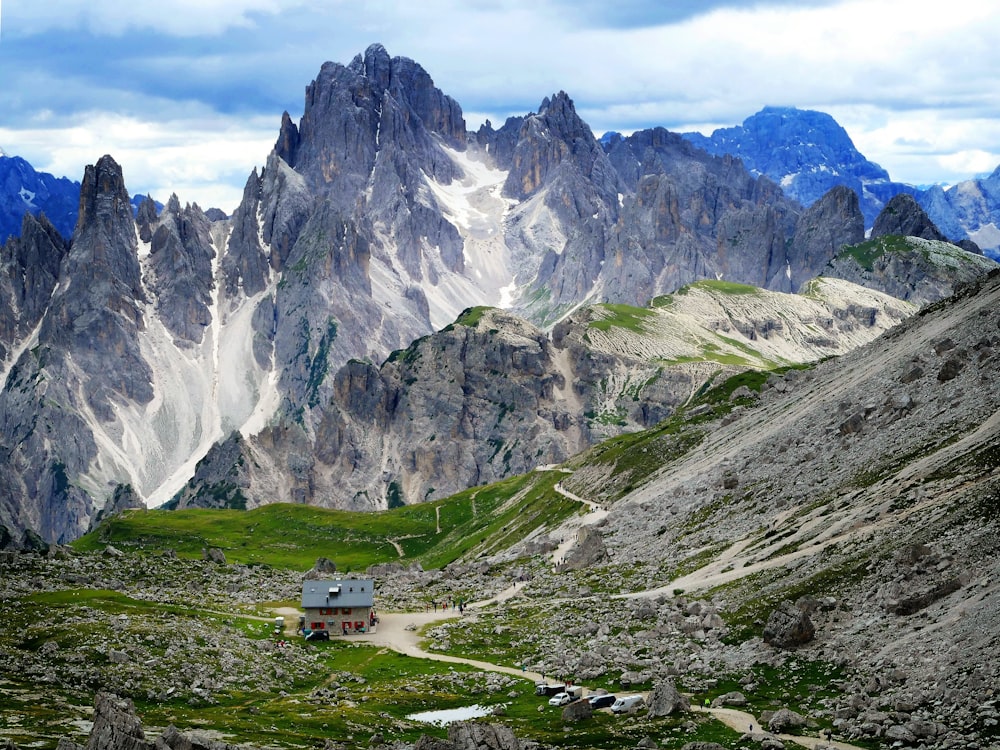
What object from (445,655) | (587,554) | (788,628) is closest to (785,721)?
(788,628)

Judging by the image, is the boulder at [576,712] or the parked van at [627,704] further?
the parked van at [627,704]

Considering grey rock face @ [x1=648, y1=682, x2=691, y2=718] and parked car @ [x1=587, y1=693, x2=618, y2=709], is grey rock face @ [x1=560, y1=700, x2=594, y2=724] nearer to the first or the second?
parked car @ [x1=587, y1=693, x2=618, y2=709]

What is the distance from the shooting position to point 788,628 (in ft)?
310

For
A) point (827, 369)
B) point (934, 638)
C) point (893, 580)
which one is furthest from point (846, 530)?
point (827, 369)

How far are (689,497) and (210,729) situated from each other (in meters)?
84.9

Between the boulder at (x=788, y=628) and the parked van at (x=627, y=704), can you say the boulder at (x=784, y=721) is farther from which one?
the boulder at (x=788, y=628)

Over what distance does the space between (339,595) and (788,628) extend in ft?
194

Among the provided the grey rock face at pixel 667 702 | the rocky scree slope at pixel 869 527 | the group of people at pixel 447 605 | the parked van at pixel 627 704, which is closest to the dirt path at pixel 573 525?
the rocky scree slope at pixel 869 527

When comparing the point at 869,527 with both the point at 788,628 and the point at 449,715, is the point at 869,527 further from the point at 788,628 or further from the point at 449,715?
the point at 449,715

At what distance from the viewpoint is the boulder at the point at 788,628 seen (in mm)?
94062

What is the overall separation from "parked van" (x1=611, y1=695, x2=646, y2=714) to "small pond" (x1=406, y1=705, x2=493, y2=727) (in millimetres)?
10015

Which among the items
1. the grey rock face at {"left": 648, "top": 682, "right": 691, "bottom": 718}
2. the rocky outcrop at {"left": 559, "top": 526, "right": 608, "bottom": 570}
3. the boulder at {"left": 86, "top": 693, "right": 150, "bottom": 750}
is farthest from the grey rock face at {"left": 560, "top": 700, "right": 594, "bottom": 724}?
the rocky outcrop at {"left": 559, "top": 526, "right": 608, "bottom": 570}

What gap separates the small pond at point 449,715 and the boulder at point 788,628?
829 inches

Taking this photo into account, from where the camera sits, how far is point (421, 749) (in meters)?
74.2
